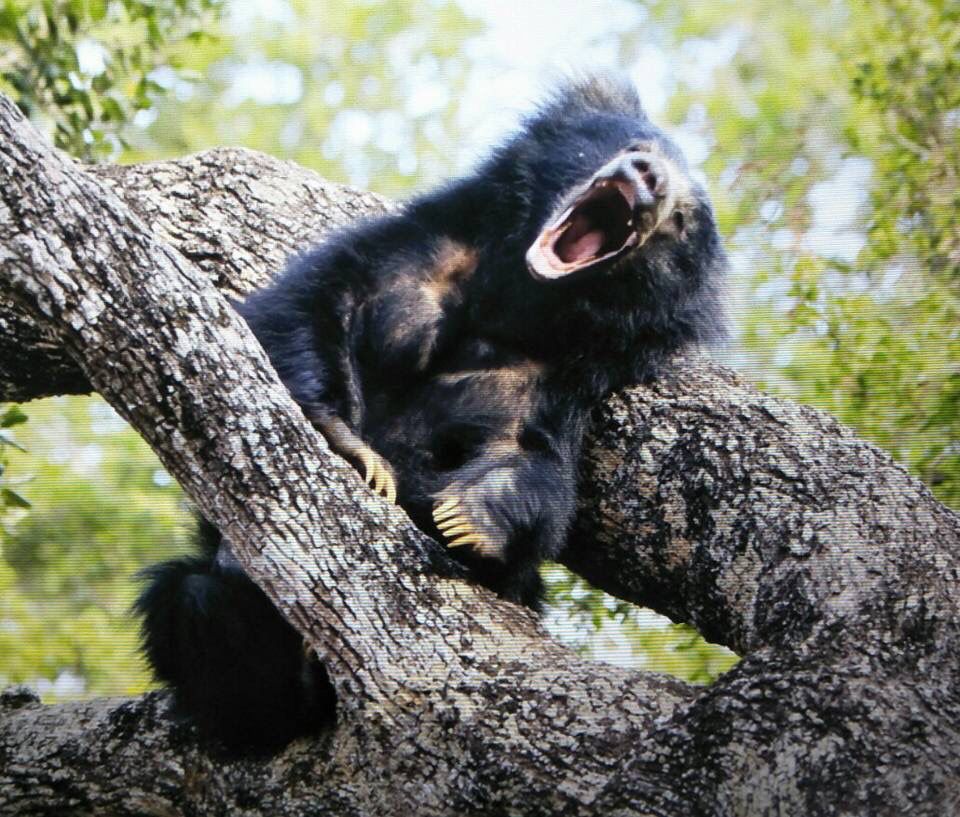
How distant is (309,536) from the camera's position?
1.78m

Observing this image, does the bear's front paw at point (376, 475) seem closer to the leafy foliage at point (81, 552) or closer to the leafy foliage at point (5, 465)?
the leafy foliage at point (5, 465)

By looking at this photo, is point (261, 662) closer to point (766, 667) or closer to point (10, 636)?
point (766, 667)

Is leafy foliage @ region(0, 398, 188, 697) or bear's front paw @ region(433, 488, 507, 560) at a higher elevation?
bear's front paw @ region(433, 488, 507, 560)

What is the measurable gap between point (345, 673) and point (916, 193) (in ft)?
6.40

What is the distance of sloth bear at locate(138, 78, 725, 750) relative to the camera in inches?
85.2

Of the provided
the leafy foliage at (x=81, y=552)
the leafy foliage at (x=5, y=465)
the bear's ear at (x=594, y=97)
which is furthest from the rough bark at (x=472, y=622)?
the leafy foliage at (x=81, y=552)

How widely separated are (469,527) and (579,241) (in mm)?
773

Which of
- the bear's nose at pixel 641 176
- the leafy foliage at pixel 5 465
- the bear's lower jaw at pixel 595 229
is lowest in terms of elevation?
the leafy foliage at pixel 5 465

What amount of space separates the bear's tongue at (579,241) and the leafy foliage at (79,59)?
49.6 inches

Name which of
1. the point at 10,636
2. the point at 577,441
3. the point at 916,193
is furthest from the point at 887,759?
the point at 10,636

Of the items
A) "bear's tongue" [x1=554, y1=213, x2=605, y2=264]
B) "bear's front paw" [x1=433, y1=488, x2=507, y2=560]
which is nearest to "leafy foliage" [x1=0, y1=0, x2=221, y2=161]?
"bear's tongue" [x1=554, y1=213, x2=605, y2=264]

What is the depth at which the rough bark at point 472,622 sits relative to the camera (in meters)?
1.57

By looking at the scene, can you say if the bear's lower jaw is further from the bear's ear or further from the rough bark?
the rough bark

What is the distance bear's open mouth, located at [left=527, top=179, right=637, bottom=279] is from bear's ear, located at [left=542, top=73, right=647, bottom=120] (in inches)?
15.4
